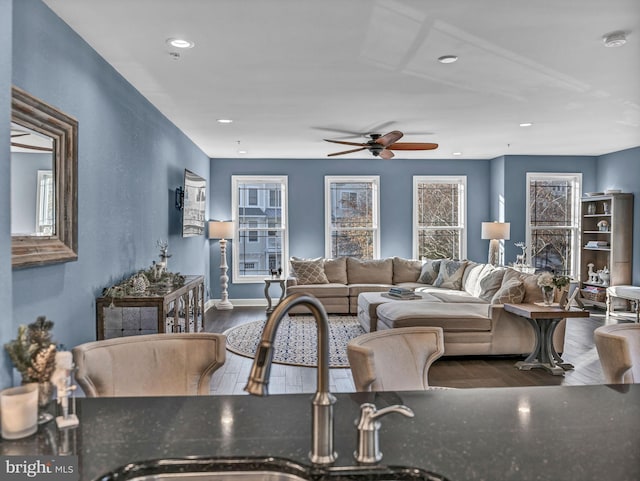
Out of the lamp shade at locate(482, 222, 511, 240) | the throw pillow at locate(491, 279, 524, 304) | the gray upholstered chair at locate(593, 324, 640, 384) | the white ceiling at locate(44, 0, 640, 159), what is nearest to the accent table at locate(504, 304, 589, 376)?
the throw pillow at locate(491, 279, 524, 304)

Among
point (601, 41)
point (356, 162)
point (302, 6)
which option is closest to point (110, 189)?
point (302, 6)

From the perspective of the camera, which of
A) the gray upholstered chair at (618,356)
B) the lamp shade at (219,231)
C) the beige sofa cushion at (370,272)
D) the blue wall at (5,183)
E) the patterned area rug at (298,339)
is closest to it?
the blue wall at (5,183)

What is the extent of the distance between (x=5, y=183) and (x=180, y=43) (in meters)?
2.36

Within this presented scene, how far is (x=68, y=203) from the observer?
10.1ft

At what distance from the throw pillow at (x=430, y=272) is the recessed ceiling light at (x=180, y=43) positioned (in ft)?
18.1

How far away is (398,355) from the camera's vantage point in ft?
5.92

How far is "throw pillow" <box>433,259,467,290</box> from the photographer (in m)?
7.21

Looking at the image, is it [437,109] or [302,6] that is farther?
[437,109]

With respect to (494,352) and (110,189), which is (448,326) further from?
(110,189)

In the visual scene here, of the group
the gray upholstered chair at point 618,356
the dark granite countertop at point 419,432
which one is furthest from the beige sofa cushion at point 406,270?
the dark granite countertop at point 419,432

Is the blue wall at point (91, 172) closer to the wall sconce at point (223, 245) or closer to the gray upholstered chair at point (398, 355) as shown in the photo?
the gray upholstered chair at point (398, 355)

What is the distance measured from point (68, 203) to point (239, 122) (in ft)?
10.1

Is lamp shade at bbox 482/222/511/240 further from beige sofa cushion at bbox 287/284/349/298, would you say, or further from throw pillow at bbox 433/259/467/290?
beige sofa cushion at bbox 287/284/349/298

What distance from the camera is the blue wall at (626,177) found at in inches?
297
